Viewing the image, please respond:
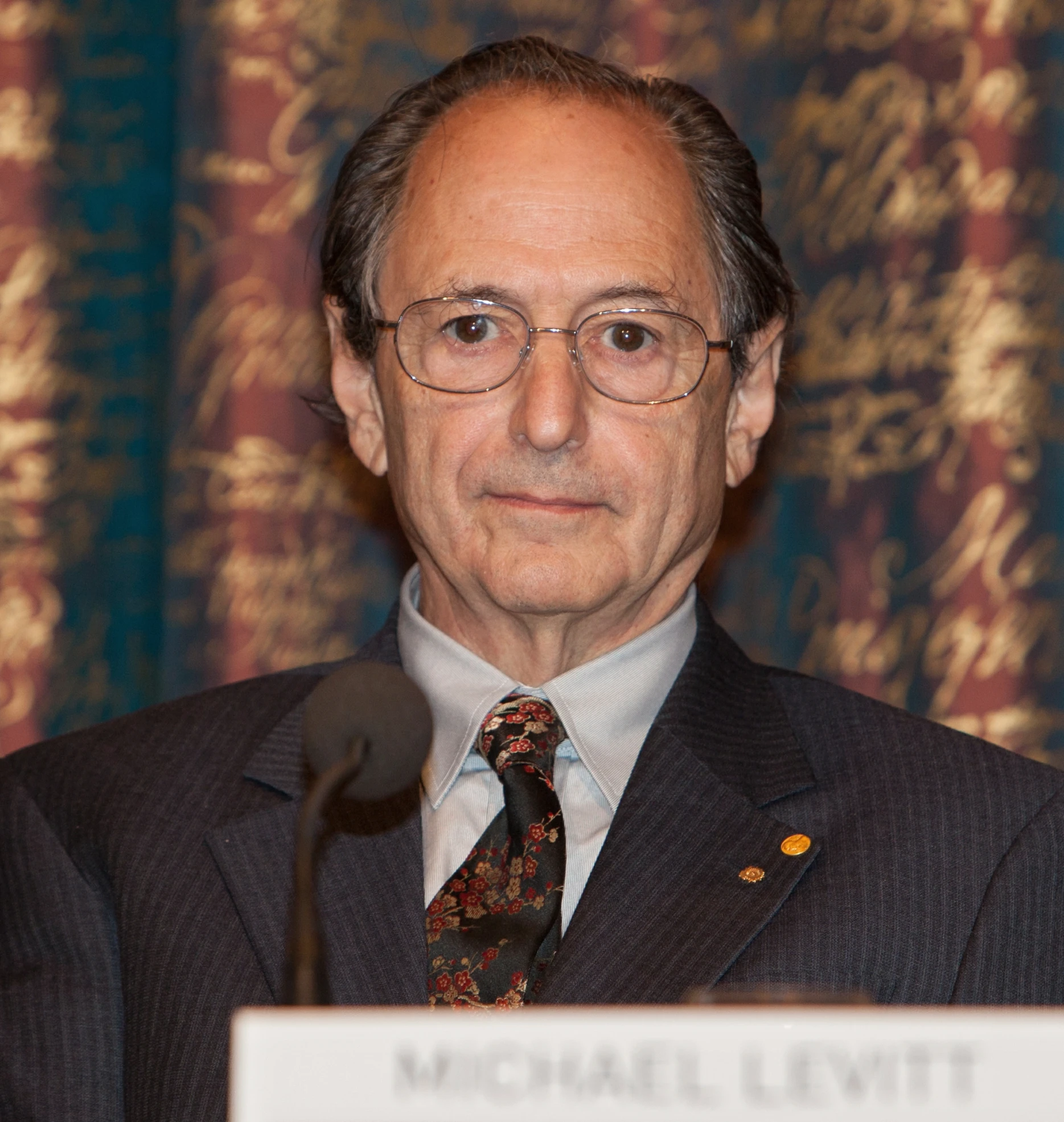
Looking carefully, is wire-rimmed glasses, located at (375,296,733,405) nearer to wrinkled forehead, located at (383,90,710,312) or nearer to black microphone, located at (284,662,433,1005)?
wrinkled forehead, located at (383,90,710,312)

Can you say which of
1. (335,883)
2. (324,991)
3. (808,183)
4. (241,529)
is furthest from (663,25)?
(324,991)

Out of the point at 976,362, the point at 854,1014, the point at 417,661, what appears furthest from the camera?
the point at 976,362

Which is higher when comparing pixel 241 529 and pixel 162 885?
pixel 241 529

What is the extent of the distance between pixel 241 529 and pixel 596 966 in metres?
1.32

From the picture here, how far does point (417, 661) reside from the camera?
2322 millimetres

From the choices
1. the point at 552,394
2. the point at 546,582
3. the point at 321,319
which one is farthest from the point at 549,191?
the point at 321,319

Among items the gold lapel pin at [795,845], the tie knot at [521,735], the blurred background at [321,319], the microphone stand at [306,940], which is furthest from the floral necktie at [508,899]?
the blurred background at [321,319]

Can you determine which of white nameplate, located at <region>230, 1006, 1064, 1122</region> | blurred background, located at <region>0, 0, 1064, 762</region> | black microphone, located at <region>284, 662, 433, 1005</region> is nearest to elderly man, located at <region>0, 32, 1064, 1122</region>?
blurred background, located at <region>0, 0, 1064, 762</region>

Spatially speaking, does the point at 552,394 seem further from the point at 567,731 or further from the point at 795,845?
the point at 795,845

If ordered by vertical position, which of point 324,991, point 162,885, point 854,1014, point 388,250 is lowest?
point 162,885

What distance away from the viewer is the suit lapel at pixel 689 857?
6.04ft

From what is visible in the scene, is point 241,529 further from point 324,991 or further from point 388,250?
point 324,991

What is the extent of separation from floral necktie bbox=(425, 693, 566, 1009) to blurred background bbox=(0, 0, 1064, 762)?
90 cm

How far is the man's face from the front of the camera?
2.12m
